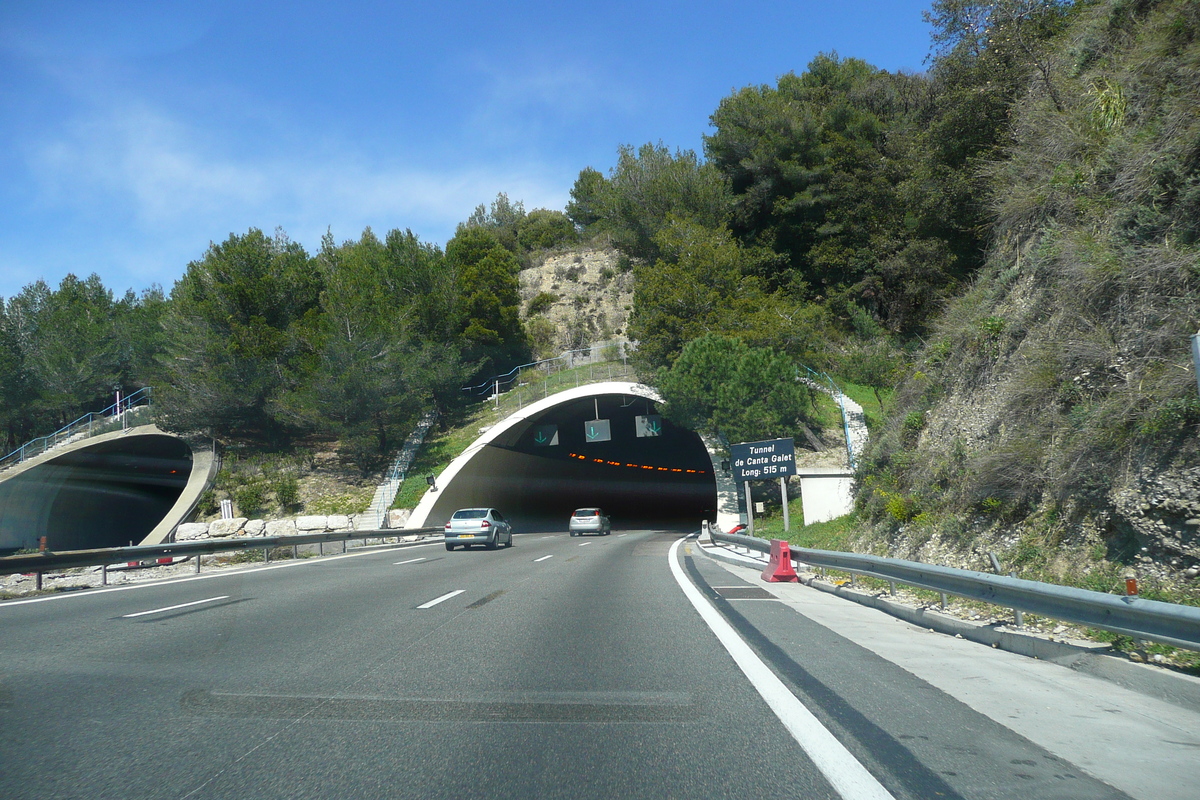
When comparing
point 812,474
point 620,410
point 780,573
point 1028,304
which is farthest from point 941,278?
point 780,573

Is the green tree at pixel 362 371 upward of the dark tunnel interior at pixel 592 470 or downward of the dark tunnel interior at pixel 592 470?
upward

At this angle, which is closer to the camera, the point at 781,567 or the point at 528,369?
the point at 781,567

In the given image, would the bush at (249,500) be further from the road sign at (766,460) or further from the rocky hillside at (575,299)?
the rocky hillside at (575,299)

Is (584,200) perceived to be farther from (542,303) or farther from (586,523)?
(586,523)

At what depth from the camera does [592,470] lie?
5806 centimetres

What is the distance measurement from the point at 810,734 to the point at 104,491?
54.9 metres

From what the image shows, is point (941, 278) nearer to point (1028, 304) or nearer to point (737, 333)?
point (737, 333)

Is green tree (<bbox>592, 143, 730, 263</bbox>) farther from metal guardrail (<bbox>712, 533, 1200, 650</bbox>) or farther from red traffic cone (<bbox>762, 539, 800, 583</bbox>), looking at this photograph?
metal guardrail (<bbox>712, 533, 1200, 650</bbox>)

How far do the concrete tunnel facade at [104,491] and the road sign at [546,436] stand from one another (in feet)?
61.3

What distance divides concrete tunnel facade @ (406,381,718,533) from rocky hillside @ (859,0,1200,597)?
84.2 feet

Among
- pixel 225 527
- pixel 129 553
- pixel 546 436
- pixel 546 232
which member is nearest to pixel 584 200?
pixel 546 232

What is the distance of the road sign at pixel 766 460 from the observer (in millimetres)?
22953

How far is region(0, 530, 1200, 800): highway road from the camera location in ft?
12.8

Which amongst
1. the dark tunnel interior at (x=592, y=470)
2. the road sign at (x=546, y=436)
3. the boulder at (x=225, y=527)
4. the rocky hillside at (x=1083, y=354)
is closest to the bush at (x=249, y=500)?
the boulder at (x=225, y=527)
